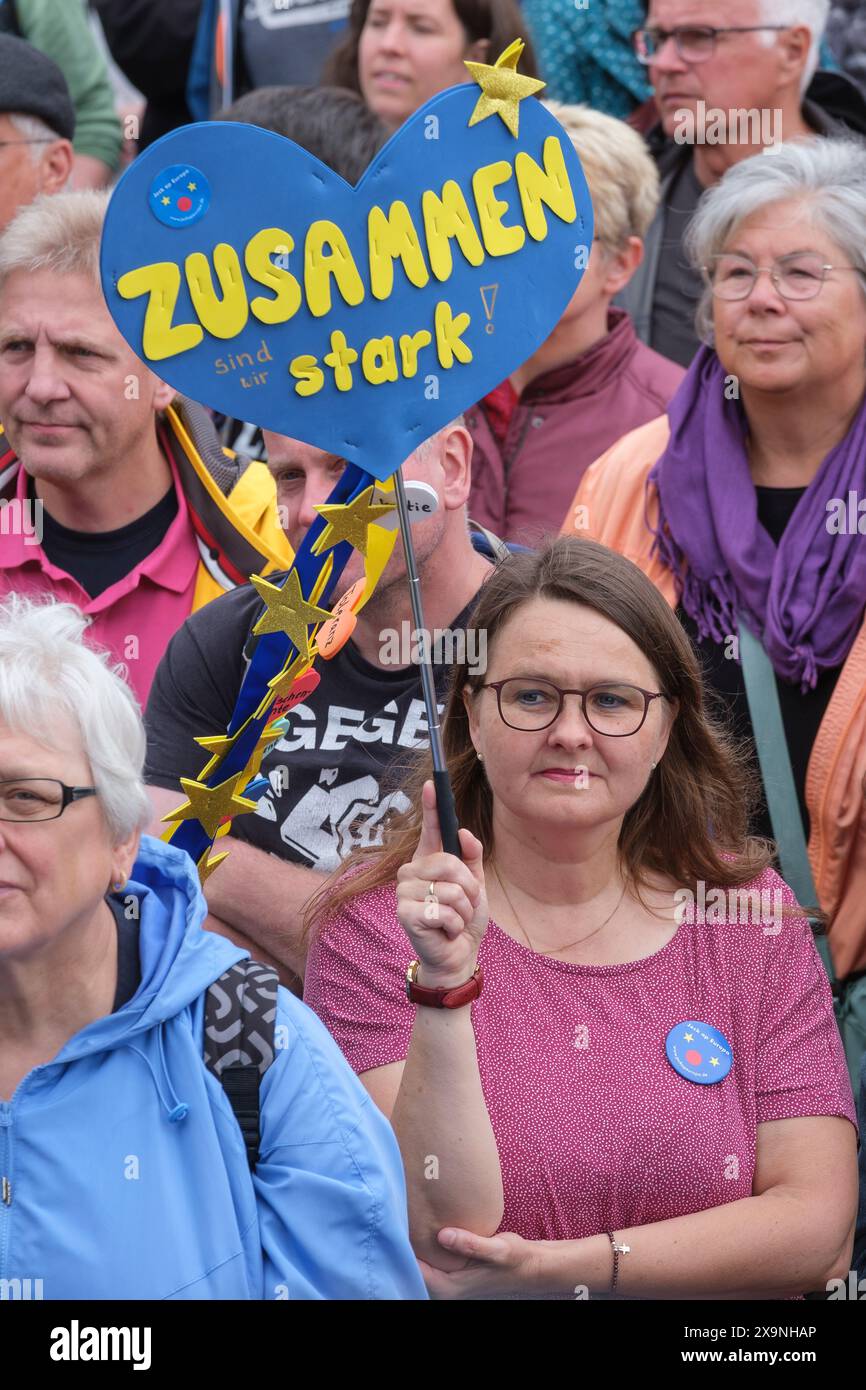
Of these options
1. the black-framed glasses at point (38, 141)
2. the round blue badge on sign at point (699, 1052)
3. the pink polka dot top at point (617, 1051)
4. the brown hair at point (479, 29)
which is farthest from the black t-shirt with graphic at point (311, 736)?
the brown hair at point (479, 29)

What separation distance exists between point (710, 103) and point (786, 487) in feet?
4.46

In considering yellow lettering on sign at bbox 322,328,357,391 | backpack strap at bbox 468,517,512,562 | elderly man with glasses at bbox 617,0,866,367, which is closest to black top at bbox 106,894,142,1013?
yellow lettering on sign at bbox 322,328,357,391

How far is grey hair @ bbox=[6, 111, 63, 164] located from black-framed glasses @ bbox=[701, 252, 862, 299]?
194cm

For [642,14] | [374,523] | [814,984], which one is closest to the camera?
[374,523]

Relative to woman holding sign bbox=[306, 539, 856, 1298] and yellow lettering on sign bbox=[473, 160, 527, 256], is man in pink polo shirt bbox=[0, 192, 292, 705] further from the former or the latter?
yellow lettering on sign bbox=[473, 160, 527, 256]

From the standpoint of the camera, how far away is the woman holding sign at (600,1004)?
296 centimetres

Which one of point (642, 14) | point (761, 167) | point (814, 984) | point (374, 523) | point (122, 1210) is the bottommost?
point (122, 1210)

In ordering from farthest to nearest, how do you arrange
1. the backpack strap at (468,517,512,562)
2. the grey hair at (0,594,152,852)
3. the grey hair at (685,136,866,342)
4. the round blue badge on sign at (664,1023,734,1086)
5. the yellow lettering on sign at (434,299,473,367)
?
the grey hair at (685,136,866,342) < the backpack strap at (468,517,512,562) < the round blue badge on sign at (664,1023,734,1086) < the yellow lettering on sign at (434,299,473,367) < the grey hair at (0,594,152,852)

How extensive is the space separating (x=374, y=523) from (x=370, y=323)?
36 cm

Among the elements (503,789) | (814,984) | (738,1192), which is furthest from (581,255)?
(738,1192)

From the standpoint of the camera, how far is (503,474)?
15.8 ft

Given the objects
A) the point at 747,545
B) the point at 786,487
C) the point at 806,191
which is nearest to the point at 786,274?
the point at 806,191

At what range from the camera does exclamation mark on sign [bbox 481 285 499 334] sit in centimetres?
282
